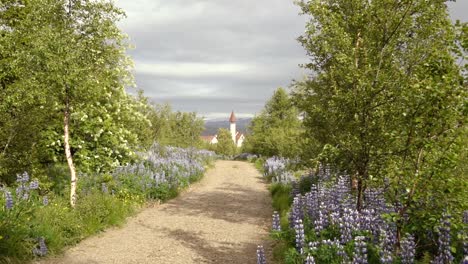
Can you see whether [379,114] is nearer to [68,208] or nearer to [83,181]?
[68,208]

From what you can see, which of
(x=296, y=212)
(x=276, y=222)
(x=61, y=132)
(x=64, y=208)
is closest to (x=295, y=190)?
(x=296, y=212)

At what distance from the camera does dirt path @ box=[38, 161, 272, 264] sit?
884 centimetres

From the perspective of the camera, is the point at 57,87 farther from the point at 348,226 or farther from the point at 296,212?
the point at 348,226

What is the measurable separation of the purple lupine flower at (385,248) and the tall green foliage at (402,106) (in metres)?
0.32

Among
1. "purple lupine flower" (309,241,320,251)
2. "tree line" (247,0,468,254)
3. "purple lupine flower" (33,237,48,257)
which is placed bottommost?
"purple lupine flower" (33,237,48,257)

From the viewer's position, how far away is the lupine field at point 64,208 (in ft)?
25.7

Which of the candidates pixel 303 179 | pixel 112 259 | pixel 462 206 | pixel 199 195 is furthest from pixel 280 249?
pixel 199 195

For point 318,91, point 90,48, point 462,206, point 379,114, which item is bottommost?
point 462,206

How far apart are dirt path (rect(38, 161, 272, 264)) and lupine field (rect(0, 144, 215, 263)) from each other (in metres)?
0.41

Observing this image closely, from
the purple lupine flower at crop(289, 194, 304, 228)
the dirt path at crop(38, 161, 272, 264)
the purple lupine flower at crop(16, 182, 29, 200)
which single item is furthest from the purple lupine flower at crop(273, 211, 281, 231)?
the purple lupine flower at crop(16, 182, 29, 200)

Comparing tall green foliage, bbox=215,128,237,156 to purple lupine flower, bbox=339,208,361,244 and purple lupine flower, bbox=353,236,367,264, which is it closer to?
purple lupine flower, bbox=339,208,361,244

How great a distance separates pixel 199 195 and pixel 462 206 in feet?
42.9

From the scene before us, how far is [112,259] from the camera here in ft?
28.2

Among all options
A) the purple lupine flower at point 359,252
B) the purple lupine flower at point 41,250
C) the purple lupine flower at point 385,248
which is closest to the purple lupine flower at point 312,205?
the purple lupine flower at point 385,248
